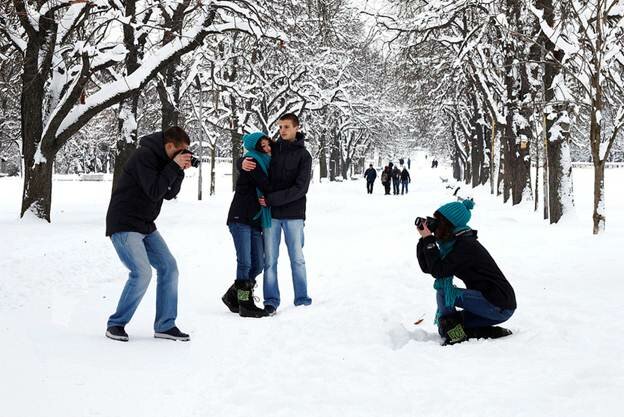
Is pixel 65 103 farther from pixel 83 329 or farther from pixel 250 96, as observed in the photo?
pixel 250 96

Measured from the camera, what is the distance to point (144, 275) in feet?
16.4

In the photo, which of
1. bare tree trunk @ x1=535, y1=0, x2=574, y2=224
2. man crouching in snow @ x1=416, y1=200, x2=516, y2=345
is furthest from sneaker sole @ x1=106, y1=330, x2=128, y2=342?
bare tree trunk @ x1=535, y1=0, x2=574, y2=224

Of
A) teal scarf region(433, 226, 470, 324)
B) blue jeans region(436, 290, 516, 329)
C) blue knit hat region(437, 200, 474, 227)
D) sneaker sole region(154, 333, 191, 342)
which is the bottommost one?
sneaker sole region(154, 333, 191, 342)

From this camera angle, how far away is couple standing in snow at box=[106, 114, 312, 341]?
506 centimetres

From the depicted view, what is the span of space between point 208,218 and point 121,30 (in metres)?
5.47

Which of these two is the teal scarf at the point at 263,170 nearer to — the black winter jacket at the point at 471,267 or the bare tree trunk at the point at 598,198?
the black winter jacket at the point at 471,267

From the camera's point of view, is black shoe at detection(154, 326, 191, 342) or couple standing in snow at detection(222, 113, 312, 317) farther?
couple standing in snow at detection(222, 113, 312, 317)

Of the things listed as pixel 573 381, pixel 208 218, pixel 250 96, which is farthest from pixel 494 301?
pixel 250 96

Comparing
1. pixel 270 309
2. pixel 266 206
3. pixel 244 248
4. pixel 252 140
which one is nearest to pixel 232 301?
pixel 270 309

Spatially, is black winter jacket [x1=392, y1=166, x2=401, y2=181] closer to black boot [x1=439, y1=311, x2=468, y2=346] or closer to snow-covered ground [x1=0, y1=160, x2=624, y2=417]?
snow-covered ground [x1=0, y1=160, x2=624, y2=417]

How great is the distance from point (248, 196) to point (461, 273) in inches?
91.8

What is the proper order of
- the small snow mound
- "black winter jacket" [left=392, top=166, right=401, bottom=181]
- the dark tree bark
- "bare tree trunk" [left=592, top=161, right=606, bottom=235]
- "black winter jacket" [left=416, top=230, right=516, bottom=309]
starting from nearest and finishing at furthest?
"black winter jacket" [left=416, top=230, right=516, bottom=309], the small snow mound, "bare tree trunk" [left=592, top=161, right=606, bottom=235], the dark tree bark, "black winter jacket" [left=392, top=166, right=401, bottom=181]

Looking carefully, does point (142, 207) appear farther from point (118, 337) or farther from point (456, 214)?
point (456, 214)

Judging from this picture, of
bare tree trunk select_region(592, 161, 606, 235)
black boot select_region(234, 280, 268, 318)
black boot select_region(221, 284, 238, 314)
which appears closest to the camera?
black boot select_region(234, 280, 268, 318)
